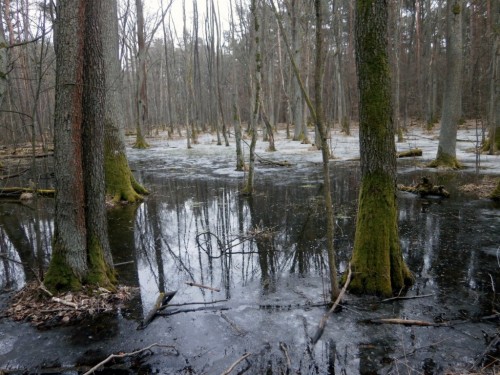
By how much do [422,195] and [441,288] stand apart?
18.5 ft

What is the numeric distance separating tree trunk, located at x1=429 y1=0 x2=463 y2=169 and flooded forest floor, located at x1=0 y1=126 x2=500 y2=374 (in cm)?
349

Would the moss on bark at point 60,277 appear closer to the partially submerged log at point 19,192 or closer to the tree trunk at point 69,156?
the tree trunk at point 69,156

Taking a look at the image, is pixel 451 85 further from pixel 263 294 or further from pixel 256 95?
pixel 263 294

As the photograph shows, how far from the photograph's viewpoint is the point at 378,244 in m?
4.41

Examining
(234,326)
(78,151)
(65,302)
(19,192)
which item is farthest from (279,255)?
(19,192)

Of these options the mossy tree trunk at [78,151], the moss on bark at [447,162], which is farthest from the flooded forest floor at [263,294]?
the moss on bark at [447,162]

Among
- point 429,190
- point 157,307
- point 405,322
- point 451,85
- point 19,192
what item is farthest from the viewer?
point 451,85

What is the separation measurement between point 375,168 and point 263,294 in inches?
82.8

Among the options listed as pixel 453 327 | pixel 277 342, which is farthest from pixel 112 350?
pixel 453 327

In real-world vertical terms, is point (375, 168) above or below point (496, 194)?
above

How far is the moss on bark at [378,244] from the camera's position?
173 inches

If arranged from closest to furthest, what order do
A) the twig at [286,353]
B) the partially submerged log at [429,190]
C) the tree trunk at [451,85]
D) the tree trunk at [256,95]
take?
1. the twig at [286,353]
2. the partially submerged log at [429,190]
3. the tree trunk at [256,95]
4. the tree trunk at [451,85]

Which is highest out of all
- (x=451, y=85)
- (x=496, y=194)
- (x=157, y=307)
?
(x=451, y=85)

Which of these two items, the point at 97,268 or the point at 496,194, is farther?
the point at 496,194
